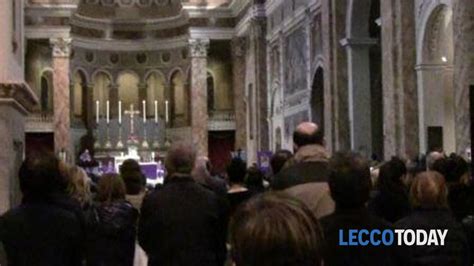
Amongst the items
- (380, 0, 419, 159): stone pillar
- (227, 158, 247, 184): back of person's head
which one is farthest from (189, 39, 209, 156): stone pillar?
(227, 158, 247, 184): back of person's head

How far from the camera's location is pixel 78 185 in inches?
233

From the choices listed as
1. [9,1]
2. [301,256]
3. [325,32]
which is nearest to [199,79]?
[325,32]

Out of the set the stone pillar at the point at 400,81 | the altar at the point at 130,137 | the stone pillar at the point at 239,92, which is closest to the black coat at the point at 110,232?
the stone pillar at the point at 400,81

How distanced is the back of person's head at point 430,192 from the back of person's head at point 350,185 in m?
0.86

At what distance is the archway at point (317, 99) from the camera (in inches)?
874

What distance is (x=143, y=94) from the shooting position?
35.9 metres

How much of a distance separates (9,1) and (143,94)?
26668 mm

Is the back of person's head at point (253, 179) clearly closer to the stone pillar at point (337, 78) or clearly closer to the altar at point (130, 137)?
the stone pillar at point (337, 78)

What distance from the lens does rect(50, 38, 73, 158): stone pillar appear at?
3131 cm

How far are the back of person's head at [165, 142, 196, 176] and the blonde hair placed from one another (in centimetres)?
97

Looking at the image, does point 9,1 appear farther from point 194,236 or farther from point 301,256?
point 301,256

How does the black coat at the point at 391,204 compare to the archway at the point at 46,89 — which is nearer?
the black coat at the point at 391,204

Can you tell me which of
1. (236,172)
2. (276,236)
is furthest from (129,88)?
(276,236)

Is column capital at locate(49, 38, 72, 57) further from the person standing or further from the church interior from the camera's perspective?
the person standing
